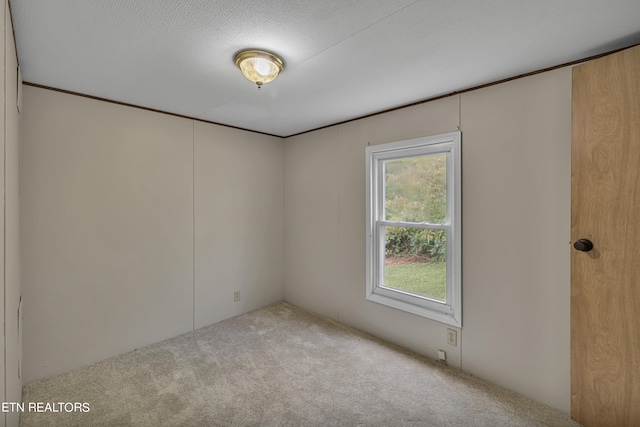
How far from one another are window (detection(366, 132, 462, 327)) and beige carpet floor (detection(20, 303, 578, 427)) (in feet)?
1.65

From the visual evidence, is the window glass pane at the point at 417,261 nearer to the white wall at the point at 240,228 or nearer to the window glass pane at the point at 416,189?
the window glass pane at the point at 416,189

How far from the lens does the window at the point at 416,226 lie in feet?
7.94

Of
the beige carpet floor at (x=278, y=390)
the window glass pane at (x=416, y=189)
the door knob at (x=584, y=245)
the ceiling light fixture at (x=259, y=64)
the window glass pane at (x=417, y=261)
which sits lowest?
the beige carpet floor at (x=278, y=390)

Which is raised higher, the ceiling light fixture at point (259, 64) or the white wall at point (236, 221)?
the ceiling light fixture at point (259, 64)

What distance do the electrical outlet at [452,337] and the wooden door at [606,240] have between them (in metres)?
0.73

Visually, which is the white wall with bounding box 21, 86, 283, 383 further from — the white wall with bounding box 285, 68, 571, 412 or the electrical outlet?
the electrical outlet

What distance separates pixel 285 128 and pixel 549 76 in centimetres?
240

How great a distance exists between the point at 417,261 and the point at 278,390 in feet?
5.15

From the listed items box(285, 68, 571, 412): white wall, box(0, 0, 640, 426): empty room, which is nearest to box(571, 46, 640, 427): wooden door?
box(0, 0, 640, 426): empty room

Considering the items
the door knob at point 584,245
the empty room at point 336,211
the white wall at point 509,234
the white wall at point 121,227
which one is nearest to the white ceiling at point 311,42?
the empty room at point 336,211

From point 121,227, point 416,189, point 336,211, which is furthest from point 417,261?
point 121,227

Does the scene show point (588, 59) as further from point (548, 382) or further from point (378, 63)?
point (548, 382)

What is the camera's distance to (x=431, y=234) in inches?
103

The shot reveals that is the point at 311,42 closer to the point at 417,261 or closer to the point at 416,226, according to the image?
the point at 416,226
